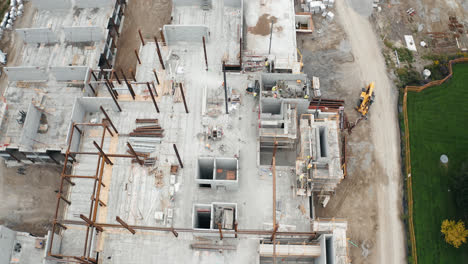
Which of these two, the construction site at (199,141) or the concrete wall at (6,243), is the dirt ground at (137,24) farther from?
the concrete wall at (6,243)

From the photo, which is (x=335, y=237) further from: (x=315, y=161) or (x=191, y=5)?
(x=191, y=5)

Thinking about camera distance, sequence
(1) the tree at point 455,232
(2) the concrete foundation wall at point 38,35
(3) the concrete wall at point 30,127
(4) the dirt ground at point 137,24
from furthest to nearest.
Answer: (4) the dirt ground at point 137,24, (2) the concrete foundation wall at point 38,35, (3) the concrete wall at point 30,127, (1) the tree at point 455,232

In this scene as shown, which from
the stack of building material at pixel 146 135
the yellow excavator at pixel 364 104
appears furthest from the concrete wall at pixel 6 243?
the yellow excavator at pixel 364 104

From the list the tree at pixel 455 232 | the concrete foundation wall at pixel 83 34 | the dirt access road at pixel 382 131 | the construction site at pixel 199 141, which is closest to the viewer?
the construction site at pixel 199 141

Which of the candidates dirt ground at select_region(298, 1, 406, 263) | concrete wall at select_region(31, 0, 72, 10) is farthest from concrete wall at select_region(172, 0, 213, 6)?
dirt ground at select_region(298, 1, 406, 263)

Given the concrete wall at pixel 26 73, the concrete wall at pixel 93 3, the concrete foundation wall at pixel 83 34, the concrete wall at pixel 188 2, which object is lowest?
the concrete wall at pixel 26 73

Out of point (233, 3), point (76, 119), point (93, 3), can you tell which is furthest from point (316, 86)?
point (93, 3)

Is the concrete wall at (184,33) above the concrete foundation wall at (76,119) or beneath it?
above
